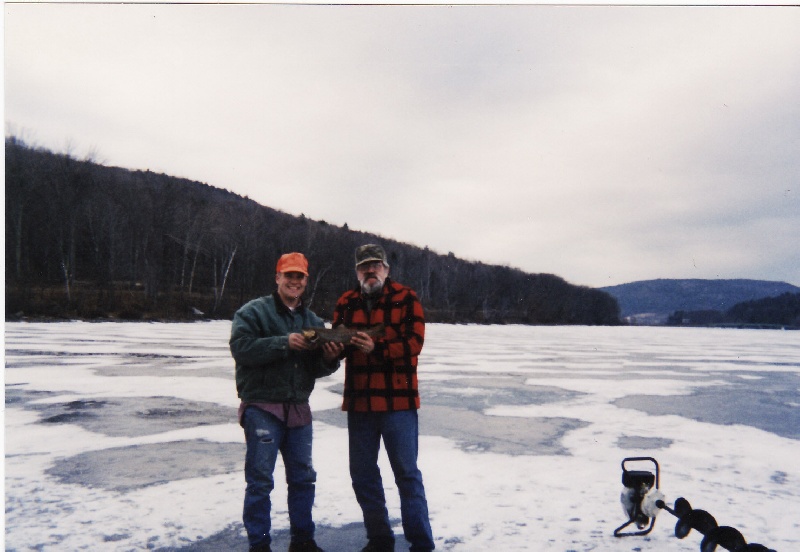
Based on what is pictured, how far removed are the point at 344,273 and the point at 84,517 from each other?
6034 cm

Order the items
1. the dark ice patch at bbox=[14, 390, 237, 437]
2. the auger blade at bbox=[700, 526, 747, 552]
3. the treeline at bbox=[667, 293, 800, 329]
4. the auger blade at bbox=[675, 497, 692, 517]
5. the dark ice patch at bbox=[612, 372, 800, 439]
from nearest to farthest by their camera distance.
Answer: the auger blade at bbox=[700, 526, 747, 552], the auger blade at bbox=[675, 497, 692, 517], the dark ice patch at bbox=[14, 390, 237, 437], the dark ice patch at bbox=[612, 372, 800, 439], the treeline at bbox=[667, 293, 800, 329]

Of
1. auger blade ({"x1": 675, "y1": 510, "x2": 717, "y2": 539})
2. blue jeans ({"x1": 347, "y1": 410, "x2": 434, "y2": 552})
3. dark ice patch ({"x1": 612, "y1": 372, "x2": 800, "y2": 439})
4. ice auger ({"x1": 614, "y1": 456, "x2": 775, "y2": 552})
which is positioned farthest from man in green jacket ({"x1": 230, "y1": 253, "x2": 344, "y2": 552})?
dark ice patch ({"x1": 612, "y1": 372, "x2": 800, "y2": 439})

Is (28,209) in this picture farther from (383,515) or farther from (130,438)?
(383,515)

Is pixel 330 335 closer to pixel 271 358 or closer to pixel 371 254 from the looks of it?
pixel 271 358

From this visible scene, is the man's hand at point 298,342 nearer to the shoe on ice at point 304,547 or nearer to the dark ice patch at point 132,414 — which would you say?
the shoe on ice at point 304,547

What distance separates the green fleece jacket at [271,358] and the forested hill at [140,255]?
16.9m

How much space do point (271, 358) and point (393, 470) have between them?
2.84 feet

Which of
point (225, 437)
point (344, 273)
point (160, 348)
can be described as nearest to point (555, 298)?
point (344, 273)

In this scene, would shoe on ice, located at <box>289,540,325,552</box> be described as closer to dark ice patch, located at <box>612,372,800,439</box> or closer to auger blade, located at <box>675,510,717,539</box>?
auger blade, located at <box>675,510,717,539</box>

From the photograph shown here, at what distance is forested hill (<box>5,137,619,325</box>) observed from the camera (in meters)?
32.5

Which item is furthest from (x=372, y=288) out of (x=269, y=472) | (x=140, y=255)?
(x=140, y=255)

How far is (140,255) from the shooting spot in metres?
48.7

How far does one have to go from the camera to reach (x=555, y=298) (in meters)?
101

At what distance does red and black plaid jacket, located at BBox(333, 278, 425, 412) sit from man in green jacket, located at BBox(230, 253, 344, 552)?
172 millimetres
